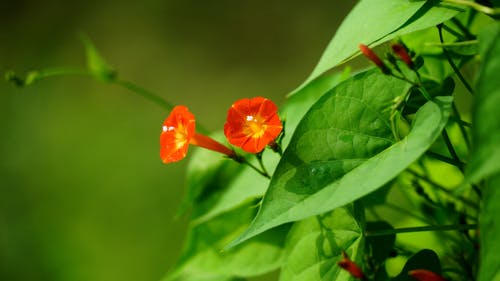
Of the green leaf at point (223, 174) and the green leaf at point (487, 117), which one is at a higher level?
the green leaf at point (223, 174)

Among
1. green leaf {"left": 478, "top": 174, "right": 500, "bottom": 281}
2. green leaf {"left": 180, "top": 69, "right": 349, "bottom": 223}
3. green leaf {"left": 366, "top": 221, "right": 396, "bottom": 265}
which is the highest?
green leaf {"left": 180, "top": 69, "right": 349, "bottom": 223}

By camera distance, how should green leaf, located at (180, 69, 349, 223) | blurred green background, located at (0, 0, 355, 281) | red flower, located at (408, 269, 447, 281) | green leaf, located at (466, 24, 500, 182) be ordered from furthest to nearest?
1. blurred green background, located at (0, 0, 355, 281)
2. green leaf, located at (180, 69, 349, 223)
3. red flower, located at (408, 269, 447, 281)
4. green leaf, located at (466, 24, 500, 182)

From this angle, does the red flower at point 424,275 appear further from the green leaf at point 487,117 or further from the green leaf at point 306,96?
the green leaf at point 306,96

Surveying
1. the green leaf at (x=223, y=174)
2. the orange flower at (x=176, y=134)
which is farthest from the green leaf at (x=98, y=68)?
the orange flower at (x=176, y=134)

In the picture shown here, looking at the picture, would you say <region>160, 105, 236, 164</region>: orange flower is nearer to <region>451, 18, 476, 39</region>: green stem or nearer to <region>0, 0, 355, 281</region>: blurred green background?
<region>451, 18, 476, 39</region>: green stem

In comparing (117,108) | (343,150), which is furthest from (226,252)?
(117,108)

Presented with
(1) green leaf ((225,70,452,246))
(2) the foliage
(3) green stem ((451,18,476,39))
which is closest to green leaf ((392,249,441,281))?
(2) the foliage

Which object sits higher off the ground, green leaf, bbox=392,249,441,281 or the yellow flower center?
the yellow flower center

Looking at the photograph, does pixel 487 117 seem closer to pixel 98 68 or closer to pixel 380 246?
pixel 380 246
